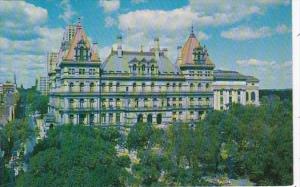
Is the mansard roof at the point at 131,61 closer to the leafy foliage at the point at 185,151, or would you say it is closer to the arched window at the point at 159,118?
the arched window at the point at 159,118

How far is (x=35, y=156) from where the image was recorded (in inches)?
150

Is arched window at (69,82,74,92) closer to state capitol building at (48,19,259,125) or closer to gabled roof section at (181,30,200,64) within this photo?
state capitol building at (48,19,259,125)

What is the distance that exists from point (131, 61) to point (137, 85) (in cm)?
25

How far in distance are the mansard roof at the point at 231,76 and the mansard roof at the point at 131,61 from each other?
46 centimetres

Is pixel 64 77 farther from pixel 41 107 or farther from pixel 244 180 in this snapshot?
pixel 244 180

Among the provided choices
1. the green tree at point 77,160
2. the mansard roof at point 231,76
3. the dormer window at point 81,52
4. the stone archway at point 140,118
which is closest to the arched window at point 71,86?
the dormer window at point 81,52

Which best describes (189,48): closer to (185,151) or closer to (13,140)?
(185,151)

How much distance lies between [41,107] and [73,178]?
2.87 ft

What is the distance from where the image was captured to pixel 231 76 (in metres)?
4.22

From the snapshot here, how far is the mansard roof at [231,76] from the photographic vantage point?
420 centimetres

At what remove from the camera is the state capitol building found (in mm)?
4062

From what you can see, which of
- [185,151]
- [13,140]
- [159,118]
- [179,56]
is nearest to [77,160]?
[13,140]

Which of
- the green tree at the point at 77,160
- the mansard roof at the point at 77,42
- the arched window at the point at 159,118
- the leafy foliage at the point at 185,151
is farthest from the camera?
the arched window at the point at 159,118
